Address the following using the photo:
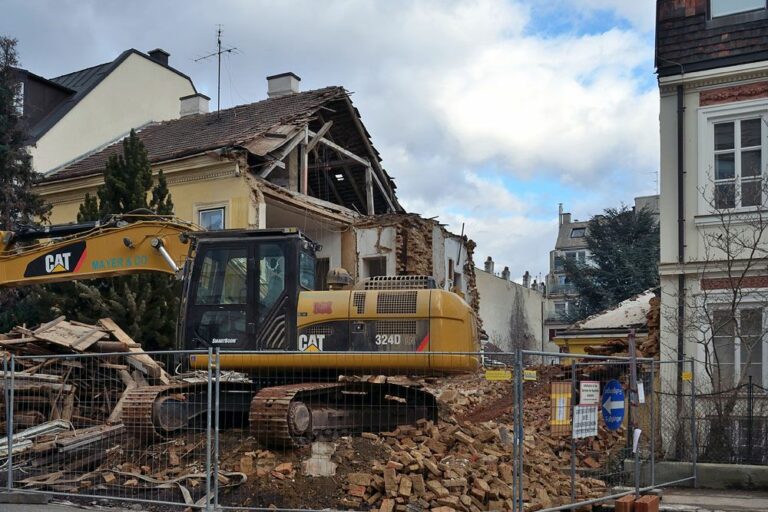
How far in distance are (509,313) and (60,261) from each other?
4305cm

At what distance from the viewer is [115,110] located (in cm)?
2822

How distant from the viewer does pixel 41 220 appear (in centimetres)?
2208

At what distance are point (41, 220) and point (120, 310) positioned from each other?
6757mm

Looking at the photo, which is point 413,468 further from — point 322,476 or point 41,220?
point 41,220

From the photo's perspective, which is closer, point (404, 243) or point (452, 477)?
point (452, 477)

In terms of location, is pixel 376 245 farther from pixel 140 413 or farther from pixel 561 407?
pixel 561 407

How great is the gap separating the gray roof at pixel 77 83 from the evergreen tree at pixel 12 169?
2.62m

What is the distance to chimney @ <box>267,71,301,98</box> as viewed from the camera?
26.1m

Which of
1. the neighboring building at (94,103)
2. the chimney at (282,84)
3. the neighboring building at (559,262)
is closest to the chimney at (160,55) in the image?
the neighboring building at (94,103)

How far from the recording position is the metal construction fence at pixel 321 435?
8719 mm

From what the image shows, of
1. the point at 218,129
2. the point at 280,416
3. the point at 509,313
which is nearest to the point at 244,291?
the point at 280,416

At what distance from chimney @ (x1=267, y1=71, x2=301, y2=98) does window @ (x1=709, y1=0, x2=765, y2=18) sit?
1422 centimetres

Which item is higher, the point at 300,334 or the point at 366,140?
the point at 366,140

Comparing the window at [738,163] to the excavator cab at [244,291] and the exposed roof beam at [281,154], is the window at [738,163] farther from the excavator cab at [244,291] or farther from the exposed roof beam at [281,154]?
the exposed roof beam at [281,154]
